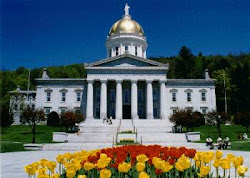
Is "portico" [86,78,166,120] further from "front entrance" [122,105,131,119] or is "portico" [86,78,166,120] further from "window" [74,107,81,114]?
"window" [74,107,81,114]

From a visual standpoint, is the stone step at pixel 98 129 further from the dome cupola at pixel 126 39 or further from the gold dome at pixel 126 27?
the gold dome at pixel 126 27

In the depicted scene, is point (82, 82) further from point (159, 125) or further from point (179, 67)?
point (179, 67)

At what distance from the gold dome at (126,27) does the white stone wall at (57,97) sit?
1812 cm

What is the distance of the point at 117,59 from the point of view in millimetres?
55906

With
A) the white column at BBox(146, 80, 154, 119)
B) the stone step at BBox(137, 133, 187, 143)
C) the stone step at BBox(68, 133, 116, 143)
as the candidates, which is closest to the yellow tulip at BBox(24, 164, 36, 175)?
the stone step at BBox(137, 133, 187, 143)

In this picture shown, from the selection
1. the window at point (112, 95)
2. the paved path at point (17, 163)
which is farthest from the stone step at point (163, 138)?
the window at point (112, 95)

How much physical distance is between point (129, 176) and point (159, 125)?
43.3 m

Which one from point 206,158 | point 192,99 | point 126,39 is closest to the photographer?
point 206,158

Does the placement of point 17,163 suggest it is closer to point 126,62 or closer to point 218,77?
point 126,62

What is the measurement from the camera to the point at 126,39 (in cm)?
6619

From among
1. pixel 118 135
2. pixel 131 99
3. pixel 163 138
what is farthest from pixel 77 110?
pixel 163 138

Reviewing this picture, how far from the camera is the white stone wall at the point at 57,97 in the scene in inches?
2328

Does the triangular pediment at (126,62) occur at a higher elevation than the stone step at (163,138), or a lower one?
higher

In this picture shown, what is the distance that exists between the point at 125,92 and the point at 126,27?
18.0m
